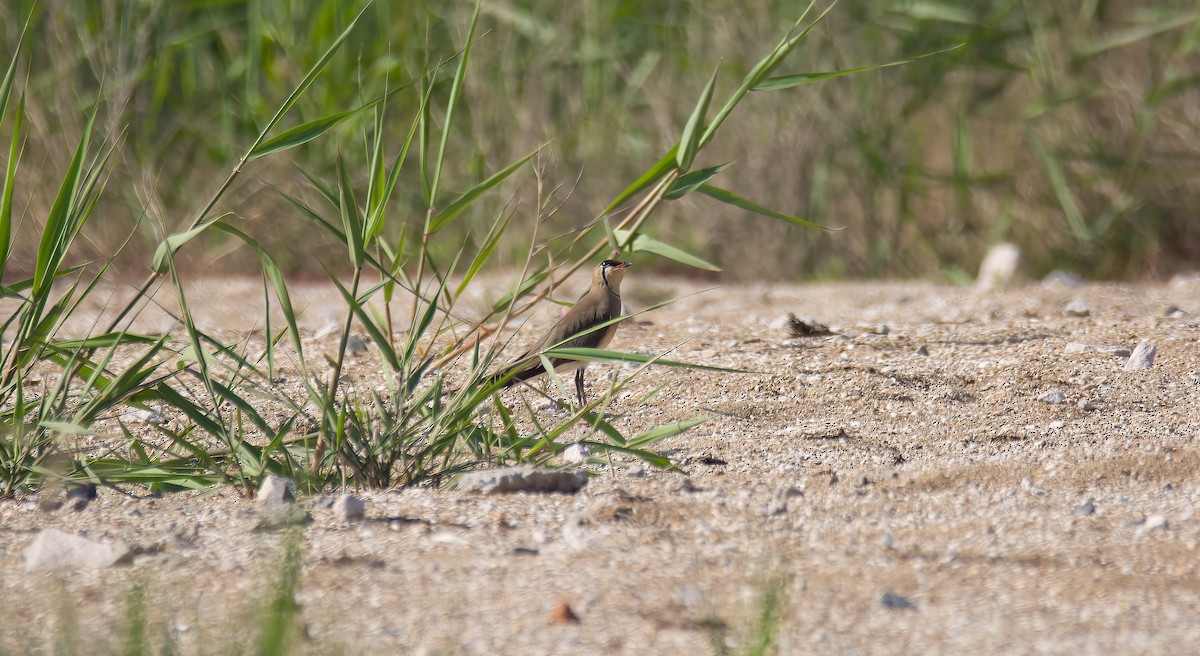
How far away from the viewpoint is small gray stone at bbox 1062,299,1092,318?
4.38 metres

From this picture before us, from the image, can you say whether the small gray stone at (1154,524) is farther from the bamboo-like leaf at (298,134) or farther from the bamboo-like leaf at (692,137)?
the bamboo-like leaf at (298,134)

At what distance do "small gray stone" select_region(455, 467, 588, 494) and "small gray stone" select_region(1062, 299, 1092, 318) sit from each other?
2.31 m

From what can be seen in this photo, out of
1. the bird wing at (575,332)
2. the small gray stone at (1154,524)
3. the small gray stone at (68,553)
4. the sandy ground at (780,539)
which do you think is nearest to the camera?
the sandy ground at (780,539)

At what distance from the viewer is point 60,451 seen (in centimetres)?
282

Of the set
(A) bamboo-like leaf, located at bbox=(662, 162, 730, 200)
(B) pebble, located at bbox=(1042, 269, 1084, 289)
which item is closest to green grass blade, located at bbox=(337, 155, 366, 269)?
(A) bamboo-like leaf, located at bbox=(662, 162, 730, 200)

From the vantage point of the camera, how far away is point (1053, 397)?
3.30 m

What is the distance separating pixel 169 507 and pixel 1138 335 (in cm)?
275

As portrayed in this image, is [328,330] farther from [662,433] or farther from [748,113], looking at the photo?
[748,113]

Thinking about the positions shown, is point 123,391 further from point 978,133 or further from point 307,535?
point 978,133

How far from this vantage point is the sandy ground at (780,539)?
6.40 feet

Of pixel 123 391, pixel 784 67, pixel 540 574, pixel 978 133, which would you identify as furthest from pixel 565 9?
pixel 540 574

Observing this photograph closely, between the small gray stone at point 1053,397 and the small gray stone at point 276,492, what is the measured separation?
1816 mm

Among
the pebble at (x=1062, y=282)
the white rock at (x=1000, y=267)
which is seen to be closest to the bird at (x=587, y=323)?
the pebble at (x=1062, y=282)

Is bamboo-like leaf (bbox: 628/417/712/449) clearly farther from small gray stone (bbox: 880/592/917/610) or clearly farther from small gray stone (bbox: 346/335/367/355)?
small gray stone (bbox: 346/335/367/355)
